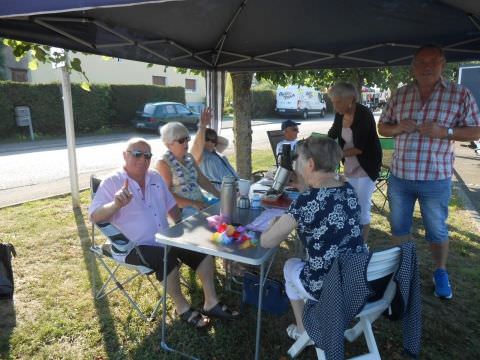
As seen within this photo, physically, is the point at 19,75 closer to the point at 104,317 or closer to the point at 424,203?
the point at 104,317

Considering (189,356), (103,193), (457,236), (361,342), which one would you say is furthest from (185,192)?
(457,236)

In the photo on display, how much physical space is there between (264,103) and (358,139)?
70.7 ft

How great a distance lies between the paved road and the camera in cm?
640

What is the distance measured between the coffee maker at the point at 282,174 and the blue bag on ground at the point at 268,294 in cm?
65

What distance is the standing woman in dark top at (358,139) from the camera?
10.5 ft

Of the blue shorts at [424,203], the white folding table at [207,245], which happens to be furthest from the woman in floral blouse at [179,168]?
the blue shorts at [424,203]

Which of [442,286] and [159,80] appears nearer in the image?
[442,286]

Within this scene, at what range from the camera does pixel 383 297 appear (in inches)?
77.2

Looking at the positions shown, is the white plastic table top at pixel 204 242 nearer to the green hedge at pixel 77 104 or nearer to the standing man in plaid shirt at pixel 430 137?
the standing man in plaid shirt at pixel 430 137

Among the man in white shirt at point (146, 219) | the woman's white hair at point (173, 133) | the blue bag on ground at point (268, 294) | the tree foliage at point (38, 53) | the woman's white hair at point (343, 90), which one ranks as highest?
the tree foliage at point (38, 53)

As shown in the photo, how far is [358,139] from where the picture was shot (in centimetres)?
324

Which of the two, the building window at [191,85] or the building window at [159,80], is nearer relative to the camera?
the building window at [159,80]

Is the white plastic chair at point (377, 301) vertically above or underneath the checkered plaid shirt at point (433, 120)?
underneath

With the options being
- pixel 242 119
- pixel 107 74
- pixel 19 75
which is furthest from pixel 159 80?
pixel 242 119
